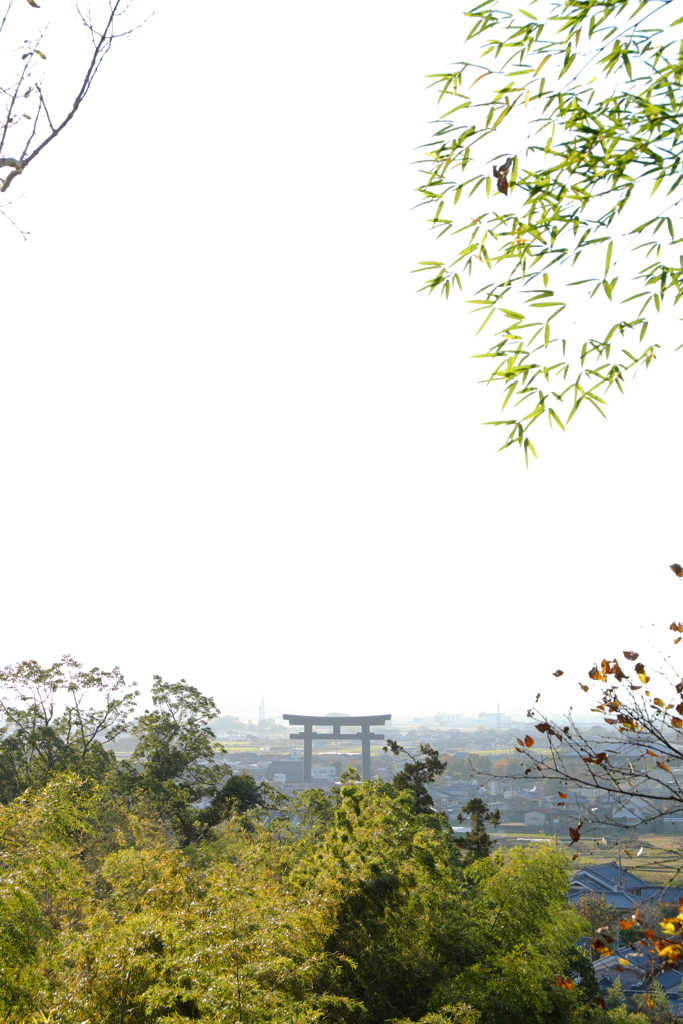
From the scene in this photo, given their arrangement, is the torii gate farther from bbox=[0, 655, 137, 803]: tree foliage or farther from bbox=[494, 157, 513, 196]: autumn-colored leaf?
bbox=[494, 157, 513, 196]: autumn-colored leaf

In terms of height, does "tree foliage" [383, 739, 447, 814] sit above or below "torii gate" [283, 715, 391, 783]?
above

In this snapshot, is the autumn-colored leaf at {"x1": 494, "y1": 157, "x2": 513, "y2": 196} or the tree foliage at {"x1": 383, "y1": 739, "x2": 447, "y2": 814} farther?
the tree foliage at {"x1": 383, "y1": 739, "x2": 447, "y2": 814}

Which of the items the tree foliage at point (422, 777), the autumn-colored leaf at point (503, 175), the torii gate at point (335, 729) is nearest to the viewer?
the autumn-colored leaf at point (503, 175)

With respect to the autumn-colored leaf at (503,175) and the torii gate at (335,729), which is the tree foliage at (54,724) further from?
the torii gate at (335,729)

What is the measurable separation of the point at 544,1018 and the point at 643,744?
19.0ft

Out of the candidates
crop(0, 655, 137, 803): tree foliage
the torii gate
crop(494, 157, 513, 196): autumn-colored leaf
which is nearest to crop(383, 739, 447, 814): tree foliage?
crop(0, 655, 137, 803): tree foliage

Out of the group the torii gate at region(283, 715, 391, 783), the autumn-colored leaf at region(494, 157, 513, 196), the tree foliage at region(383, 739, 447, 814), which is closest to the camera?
the autumn-colored leaf at region(494, 157, 513, 196)

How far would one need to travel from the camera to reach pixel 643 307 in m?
1.77

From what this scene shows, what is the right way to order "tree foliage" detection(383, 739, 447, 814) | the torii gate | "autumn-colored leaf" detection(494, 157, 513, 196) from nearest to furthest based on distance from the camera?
"autumn-colored leaf" detection(494, 157, 513, 196)
"tree foliage" detection(383, 739, 447, 814)
the torii gate

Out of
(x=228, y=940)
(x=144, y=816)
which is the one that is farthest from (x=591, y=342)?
(x=144, y=816)

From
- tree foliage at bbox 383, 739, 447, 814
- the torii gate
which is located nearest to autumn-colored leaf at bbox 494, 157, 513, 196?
tree foliage at bbox 383, 739, 447, 814

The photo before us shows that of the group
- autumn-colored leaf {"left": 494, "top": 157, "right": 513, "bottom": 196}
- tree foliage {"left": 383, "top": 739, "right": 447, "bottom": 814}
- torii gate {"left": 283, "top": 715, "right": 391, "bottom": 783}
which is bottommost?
A: torii gate {"left": 283, "top": 715, "right": 391, "bottom": 783}

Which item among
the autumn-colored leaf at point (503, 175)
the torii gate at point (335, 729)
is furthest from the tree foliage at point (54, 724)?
the torii gate at point (335, 729)

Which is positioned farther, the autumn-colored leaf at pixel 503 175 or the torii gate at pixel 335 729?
the torii gate at pixel 335 729
